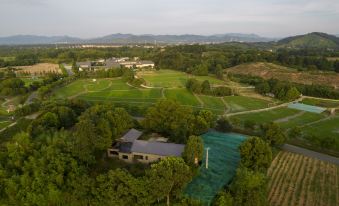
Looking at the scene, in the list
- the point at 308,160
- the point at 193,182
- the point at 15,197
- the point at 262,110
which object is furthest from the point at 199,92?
the point at 15,197

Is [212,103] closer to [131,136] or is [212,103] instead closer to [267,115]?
[267,115]

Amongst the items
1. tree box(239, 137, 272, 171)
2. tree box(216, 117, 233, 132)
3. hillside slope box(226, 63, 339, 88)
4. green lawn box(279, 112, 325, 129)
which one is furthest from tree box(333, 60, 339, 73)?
tree box(239, 137, 272, 171)

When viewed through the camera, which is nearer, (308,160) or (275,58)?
(308,160)

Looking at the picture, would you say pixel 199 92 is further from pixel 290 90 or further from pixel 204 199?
pixel 204 199

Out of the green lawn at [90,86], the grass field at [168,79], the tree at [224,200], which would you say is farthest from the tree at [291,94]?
the tree at [224,200]

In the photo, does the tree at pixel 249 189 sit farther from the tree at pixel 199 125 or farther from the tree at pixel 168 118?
the tree at pixel 199 125

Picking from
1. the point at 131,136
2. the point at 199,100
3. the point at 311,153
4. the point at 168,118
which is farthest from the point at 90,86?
the point at 311,153
